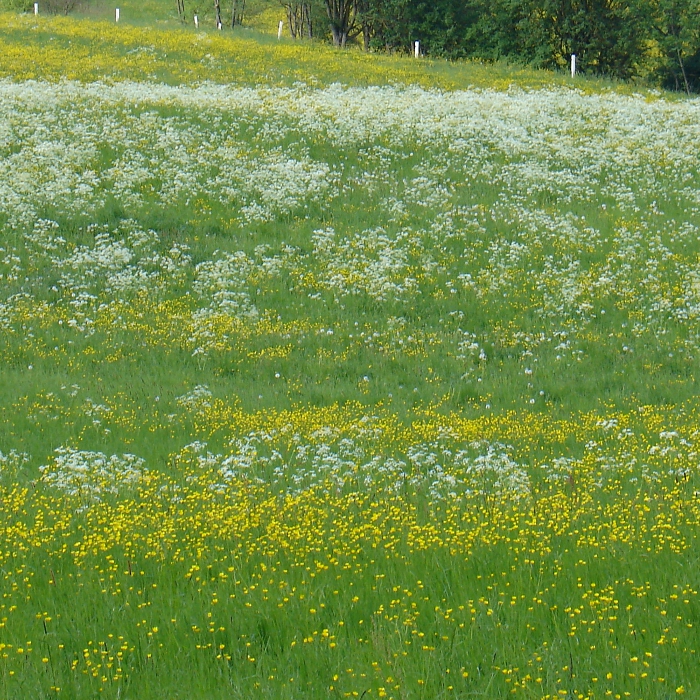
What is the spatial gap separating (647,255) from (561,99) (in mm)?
16327

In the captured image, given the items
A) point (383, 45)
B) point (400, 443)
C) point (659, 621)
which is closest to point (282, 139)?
point (400, 443)

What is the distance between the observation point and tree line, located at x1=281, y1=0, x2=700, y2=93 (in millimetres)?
49375

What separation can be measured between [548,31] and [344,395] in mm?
43687

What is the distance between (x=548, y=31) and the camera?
165ft

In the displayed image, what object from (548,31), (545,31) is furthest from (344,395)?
(548,31)

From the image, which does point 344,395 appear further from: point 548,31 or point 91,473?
point 548,31

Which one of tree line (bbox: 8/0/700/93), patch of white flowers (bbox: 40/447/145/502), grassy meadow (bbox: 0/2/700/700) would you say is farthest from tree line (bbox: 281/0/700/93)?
patch of white flowers (bbox: 40/447/145/502)

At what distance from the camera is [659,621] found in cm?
557

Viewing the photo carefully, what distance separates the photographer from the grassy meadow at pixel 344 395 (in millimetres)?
5617

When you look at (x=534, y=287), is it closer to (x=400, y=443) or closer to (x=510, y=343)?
(x=510, y=343)

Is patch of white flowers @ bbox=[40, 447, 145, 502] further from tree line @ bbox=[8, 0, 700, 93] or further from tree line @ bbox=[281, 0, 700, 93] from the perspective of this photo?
tree line @ bbox=[281, 0, 700, 93]

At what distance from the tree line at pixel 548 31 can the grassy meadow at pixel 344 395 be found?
69.7 ft

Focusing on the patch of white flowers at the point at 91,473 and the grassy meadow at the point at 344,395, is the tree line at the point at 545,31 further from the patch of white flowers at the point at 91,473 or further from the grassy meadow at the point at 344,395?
the patch of white flowers at the point at 91,473

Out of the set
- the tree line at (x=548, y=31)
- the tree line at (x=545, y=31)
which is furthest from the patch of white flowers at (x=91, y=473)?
the tree line at (x=548, y=31)
